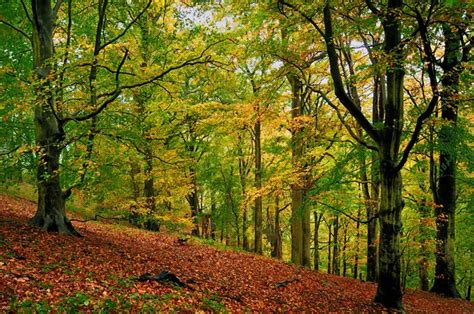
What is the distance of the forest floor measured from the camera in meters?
5.53

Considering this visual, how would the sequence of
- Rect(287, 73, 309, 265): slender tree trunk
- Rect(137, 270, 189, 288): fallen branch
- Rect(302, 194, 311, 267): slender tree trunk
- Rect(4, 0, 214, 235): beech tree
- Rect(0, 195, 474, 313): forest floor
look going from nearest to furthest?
Rect(0, 195, 474, 313): forest floor → Rect(137, 270, 189, 288): fallen branch → Rect(4, 0, 214, 235): beech tree → Rect(287, 73, 309, 265): slender tree trunk → Rect(302, 194, 311, 267): slender tree trunk

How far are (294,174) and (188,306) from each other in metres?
8.90

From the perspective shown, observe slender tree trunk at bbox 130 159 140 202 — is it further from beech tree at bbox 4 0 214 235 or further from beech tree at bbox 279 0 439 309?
beech tree at bbox 279 0 439 309

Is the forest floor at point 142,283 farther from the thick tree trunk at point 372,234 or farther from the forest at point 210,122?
the thick tree trunk at point 372,234


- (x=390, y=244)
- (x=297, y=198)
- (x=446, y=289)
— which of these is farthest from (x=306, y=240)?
(x=390, y=244)

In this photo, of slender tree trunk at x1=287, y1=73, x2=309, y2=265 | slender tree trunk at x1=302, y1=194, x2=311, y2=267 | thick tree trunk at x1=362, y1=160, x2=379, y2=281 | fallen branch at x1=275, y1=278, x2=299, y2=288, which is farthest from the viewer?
slender tree trunk at x1=302, y1=194, x2=311, y2=267

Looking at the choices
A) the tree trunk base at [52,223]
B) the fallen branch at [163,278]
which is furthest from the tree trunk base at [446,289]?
the tree trunk base at [52,223]

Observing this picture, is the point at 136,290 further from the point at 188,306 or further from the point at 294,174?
the point at 294,174

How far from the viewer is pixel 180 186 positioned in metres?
20.4

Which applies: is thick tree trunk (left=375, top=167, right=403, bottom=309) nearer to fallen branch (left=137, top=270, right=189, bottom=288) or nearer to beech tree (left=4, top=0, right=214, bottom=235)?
fallen branch (left=137, top=270, right=189, bottom=288)

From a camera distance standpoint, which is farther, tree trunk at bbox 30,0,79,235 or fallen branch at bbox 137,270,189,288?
tree trunk at bbox 30,0,79,235

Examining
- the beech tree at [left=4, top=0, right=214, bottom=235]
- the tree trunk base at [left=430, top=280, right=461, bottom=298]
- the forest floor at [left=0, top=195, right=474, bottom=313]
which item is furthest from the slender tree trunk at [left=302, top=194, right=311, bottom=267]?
the beech tree at [left=4, top=0, right=214, bottom=235]

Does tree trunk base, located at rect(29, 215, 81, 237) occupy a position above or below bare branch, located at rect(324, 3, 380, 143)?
below

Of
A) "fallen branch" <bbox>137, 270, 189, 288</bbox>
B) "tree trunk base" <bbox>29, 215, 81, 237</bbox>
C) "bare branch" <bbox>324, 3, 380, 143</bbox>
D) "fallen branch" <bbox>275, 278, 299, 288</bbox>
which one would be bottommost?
"fallen branch" <bbox>275, 278, 299, 288</bbox>
